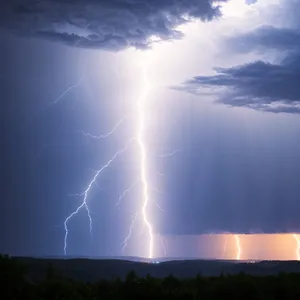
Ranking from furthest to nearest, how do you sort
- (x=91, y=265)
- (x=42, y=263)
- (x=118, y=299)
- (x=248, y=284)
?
(x=91, y=265) → (x=42, y=263) → (x=248, y=284) → (x=118, y=299)

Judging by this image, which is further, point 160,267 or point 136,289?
point 160,267

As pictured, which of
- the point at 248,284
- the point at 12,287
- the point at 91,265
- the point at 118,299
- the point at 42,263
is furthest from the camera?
the point at 91,265

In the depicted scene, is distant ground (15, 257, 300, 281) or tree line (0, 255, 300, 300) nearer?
tree line (0, 255, 300, 300)

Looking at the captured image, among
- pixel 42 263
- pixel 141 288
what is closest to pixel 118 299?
pixel 141 288

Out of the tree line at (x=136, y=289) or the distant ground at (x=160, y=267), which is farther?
the distant ground at (x=160, y=267)

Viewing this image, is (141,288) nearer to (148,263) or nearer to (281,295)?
(281,295)

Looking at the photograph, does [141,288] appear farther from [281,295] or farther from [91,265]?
[91,265]

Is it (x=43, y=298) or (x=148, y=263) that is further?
(x=148, y=263)

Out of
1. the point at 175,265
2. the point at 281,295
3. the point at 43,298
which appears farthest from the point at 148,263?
the point at 43,298
